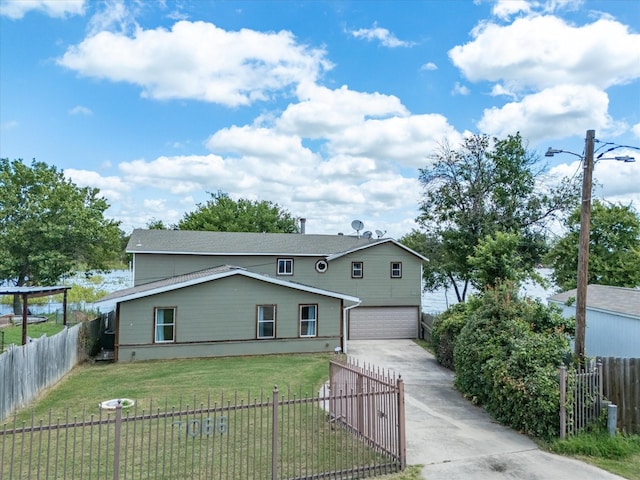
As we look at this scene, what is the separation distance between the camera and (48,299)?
3756 centimetres

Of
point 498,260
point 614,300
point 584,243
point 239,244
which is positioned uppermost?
point 239,244

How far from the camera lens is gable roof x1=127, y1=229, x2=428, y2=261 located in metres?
24.0

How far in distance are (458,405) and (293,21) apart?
1511 centimetres

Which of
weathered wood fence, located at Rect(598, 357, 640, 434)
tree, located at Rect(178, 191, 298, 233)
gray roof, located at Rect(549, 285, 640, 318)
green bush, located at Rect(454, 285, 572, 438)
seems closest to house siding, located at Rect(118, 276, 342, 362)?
green bush, located at Rect(454, 285, 572, 438)

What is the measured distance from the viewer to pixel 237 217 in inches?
1897

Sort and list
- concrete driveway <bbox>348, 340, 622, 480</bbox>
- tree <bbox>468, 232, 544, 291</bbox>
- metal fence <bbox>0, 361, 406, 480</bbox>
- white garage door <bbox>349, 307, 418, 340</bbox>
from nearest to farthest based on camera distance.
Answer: metal fence <bbox>0, 361, 406, 480</bbox>, concrete driveway <bbox>348, 340, 622, 480</bbox>, tree <bbox>468, 232, 544, 291</bbox>, white garage door <bbox>349, 307, 418, 340</bbox>

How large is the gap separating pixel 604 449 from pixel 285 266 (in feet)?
62.3

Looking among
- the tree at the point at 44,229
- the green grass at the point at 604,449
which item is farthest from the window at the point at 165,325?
the tree at the point at 44,229

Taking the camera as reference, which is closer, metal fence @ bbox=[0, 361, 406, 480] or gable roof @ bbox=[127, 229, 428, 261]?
metal fence @ bbox=[0, 361, 406, 480]

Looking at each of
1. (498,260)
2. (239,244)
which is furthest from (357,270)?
(498,260)

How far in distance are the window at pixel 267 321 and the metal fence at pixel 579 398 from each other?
12.8 m

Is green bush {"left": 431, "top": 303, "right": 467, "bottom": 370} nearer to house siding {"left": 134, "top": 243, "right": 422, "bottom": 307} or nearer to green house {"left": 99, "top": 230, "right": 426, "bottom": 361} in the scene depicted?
green house {"left": 99, "top": 230, "right": 426, "bottom": 361}

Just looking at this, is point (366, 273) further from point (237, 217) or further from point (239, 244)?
point (237, 217)

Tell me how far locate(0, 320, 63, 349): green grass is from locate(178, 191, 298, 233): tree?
20.8 metres
